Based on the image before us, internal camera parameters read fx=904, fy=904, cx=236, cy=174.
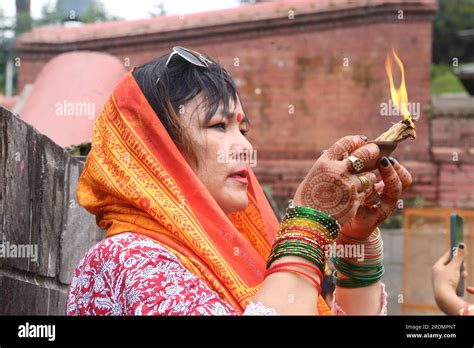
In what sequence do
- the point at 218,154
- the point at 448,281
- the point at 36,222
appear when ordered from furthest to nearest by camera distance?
the point at 448,281, the point at 36,222, the point at 218,154

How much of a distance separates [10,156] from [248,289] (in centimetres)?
73

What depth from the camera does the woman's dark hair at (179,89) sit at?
6.73 ft

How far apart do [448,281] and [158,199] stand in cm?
165

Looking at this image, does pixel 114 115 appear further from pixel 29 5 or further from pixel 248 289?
pixel 29 5

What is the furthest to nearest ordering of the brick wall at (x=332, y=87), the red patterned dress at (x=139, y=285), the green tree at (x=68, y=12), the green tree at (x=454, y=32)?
the green tree at (x=454, y=32) < the green tree at (x=68, y=12) < the brick wall at (x=332, y=87) < the red patterned dress at (x=139, y=285)

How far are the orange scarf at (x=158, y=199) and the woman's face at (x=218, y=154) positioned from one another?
0.06 meters

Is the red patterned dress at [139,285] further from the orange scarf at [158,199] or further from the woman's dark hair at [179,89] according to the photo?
the woman's dark hair at [179,89]

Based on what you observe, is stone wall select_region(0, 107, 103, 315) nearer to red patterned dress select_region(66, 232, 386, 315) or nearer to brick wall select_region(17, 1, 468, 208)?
red patterned dress select_region(66, 232, 386, 315)

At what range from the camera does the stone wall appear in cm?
223

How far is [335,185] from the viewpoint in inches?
73.9

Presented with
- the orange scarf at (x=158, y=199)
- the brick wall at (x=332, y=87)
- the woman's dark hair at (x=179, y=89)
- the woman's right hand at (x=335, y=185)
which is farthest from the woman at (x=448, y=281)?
the brick wall at (x=332, y=87)

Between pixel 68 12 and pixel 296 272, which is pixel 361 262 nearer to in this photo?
pixel 296 272

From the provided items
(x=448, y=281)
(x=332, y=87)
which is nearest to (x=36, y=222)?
(x=448, y=281)

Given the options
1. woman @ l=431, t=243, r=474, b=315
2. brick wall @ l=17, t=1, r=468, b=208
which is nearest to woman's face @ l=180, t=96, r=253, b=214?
woman @ l=431, t=243, r=474, b=315
